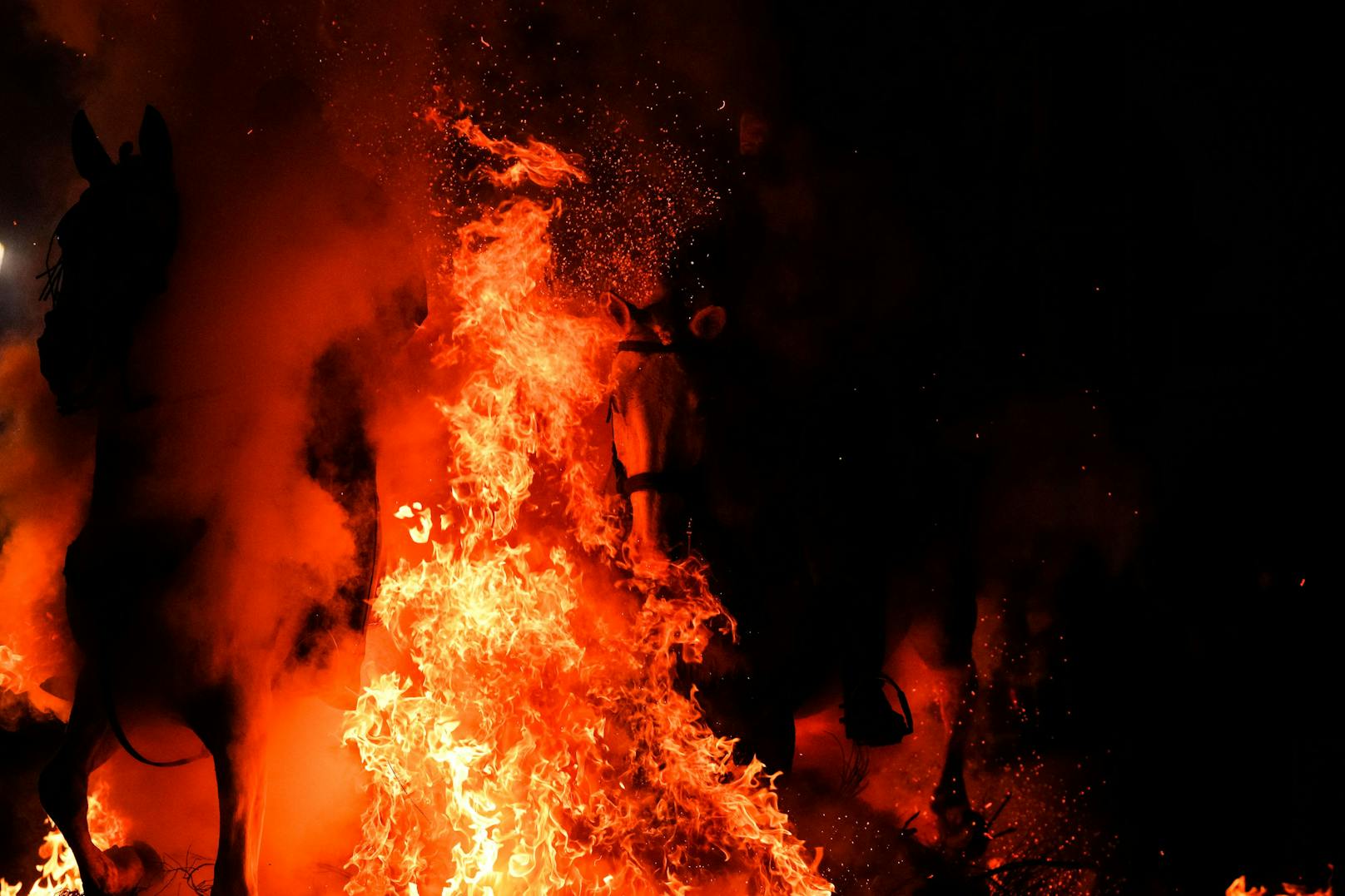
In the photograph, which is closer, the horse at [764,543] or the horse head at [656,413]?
the horse head at [656,413]

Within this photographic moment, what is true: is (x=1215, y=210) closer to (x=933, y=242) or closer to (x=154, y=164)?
(x=933, y=242)

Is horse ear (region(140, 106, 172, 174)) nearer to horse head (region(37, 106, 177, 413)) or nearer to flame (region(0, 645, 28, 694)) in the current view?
horse head (region(37, 106, 177, 413))

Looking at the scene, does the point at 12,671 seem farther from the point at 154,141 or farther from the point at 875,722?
the point at 875,722

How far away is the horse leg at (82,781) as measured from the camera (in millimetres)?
4859

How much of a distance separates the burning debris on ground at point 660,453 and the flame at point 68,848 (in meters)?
0.04

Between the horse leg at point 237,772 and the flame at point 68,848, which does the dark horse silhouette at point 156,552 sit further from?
the flame at point 68,848

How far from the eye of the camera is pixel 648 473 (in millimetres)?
5367

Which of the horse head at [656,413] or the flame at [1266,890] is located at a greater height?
the horse head at [656,413]

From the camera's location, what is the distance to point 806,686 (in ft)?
19.2

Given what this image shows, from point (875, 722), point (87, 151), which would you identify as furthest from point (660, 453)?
point (87, 151)

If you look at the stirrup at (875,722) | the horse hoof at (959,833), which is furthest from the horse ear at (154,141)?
the horse hoof at (959,833)

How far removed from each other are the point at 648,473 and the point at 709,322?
1.01 m

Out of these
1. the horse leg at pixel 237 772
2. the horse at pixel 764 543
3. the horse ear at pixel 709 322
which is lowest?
the horse leg at pixel 237 772

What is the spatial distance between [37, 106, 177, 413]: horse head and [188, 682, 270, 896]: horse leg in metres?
2.02
